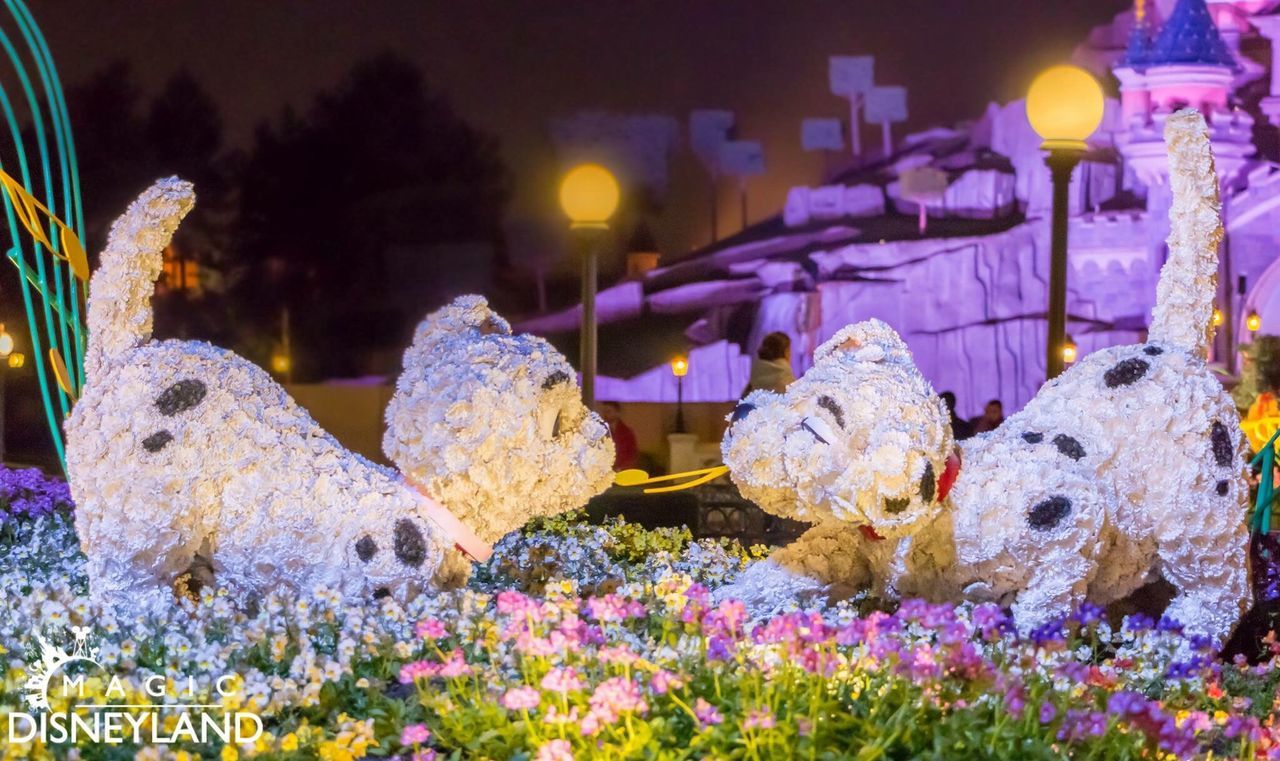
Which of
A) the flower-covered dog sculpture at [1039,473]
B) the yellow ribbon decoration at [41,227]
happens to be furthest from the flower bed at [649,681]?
the yellow ribbon decoration at [41,227]

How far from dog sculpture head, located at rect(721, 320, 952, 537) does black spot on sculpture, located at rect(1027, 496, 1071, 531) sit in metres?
0.31

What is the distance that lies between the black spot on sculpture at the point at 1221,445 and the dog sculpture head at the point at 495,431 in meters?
1.83

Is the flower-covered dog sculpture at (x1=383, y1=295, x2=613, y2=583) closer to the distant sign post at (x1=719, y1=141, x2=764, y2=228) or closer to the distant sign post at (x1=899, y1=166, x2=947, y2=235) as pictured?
the distant sign post at (x1=719, y1=141, x2=764, y2=228)

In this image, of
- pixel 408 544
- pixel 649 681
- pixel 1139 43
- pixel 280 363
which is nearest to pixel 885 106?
pixel 1139 43

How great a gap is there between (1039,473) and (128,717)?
102 inches

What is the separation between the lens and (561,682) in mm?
3219

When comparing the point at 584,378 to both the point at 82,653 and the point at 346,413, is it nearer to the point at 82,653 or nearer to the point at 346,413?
the point at 82,653

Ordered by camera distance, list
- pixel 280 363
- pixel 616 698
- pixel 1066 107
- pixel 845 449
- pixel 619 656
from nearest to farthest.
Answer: pixel 616 698 < pixel 619 656 < pixel 845 449 < pixel 1066 107 < pixel 280 363

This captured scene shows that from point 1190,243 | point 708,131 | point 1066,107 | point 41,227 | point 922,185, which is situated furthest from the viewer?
point 922,185

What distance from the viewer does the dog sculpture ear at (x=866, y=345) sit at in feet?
14.8

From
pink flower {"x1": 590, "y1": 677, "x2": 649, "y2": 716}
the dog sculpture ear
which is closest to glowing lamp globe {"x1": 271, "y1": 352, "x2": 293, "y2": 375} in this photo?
the dog sculpture ear

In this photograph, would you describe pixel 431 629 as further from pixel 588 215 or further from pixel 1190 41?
pixel 1190 41

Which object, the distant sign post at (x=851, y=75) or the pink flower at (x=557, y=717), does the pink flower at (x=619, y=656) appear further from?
the distant sign post at (x=851, y=75)

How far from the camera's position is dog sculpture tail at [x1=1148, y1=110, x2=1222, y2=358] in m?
5.00
